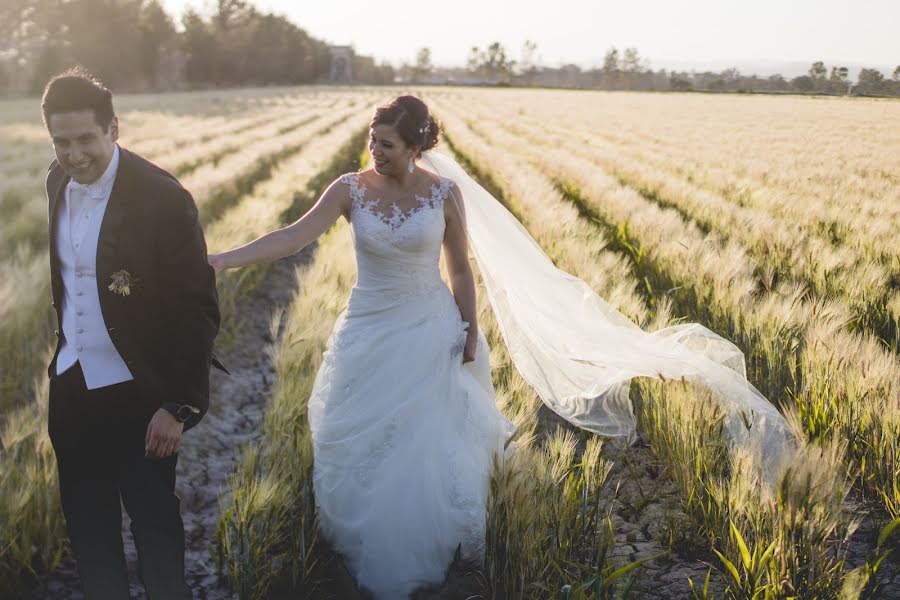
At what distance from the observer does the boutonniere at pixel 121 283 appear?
5.77ft

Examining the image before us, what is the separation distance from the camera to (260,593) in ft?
7.21

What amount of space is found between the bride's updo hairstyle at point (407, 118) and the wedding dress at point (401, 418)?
0.77 ft

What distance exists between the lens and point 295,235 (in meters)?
2.58

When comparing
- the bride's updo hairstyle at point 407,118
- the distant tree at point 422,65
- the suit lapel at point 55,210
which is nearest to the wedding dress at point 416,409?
the bride's updo hairstyle at point 407,118

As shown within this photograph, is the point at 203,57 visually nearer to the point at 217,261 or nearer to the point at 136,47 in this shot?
the point at 136,47

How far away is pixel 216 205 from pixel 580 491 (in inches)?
271

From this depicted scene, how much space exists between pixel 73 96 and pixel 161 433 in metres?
0.86

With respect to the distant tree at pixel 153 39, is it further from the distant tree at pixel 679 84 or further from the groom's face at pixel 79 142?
the groom's face at pixel 79 142

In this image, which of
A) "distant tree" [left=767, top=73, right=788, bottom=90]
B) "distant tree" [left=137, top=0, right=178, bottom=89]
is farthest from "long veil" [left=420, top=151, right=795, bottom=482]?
"distant tree" [left=767, top=73, right=788, bottom=90]

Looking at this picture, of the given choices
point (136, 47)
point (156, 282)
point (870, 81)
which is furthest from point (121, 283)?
point (870, 81)

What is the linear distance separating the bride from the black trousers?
0.59 meters

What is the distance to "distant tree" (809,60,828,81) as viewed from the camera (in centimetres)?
7113

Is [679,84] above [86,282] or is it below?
above

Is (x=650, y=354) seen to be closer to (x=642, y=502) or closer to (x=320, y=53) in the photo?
(x=642, y=502)
